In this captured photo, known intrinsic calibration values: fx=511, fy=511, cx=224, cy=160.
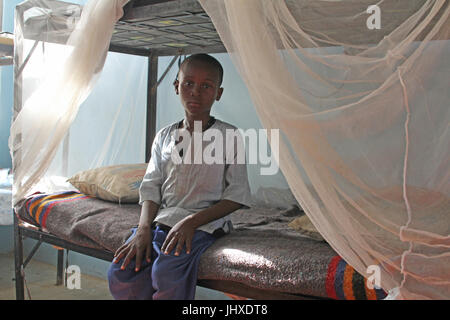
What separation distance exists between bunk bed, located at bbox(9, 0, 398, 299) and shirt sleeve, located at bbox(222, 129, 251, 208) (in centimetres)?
16

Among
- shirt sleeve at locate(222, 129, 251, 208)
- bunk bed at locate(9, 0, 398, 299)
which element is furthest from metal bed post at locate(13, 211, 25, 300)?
shirt sleeve at locate(222, 129, 251, 208)

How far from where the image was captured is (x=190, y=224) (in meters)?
1.92

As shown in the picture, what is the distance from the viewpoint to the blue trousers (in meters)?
1.83

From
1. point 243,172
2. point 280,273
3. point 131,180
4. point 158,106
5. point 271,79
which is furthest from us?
point 158,106

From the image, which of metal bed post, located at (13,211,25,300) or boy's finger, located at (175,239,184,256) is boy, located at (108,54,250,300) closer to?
boy's finger, located at (175,239,184,256)

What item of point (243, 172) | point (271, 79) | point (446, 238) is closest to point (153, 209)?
point (243, 172)

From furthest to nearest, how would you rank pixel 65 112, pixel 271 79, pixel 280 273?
pixel 65 112
pixel 280 273
pixel 271 79

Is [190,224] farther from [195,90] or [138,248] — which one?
[195,90]

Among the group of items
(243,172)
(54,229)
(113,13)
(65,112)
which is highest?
(113,13)

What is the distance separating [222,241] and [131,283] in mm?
378

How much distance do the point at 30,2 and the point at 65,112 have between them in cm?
63

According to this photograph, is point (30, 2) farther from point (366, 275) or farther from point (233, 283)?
point (366, 275)

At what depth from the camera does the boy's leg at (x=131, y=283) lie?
1926mm

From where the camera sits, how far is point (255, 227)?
2307mm
